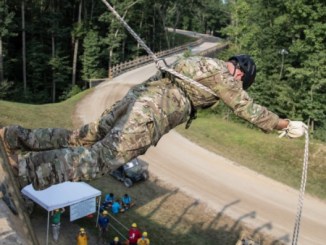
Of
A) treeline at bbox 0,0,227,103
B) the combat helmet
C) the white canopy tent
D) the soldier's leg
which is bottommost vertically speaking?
treeline at bbox 0,0,227,103

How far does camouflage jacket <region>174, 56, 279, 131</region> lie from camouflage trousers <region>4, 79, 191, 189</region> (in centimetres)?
17

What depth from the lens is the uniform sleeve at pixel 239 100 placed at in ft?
16.9

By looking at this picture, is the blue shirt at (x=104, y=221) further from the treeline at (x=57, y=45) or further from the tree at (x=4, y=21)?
the tree at (x=4, y=21)

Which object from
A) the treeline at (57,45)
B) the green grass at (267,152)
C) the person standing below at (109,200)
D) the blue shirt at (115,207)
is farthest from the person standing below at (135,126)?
the treeline at (57,45)

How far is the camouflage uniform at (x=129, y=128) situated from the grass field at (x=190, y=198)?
28.8 ft

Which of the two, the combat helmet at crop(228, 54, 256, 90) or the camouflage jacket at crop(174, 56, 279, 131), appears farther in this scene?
the combat helmet at crop(228, 54, 256, 90)

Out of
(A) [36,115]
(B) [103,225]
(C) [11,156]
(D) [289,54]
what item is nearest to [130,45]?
(D) [289,54]

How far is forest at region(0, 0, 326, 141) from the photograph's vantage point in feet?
105

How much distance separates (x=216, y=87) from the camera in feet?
17.0

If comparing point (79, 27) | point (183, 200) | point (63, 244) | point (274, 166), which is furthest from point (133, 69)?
point (63, 244)

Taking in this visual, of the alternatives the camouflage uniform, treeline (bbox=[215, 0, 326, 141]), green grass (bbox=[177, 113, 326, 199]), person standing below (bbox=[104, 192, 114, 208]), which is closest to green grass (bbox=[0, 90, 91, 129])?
green grass (bbox=[177, 113, 326, 199])

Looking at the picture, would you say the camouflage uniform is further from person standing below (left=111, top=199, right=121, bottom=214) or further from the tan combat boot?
Answer: person standing below (left=111, top=199, right=121, bottom=214)

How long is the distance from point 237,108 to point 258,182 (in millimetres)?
14299

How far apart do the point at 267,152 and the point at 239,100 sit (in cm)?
1754
